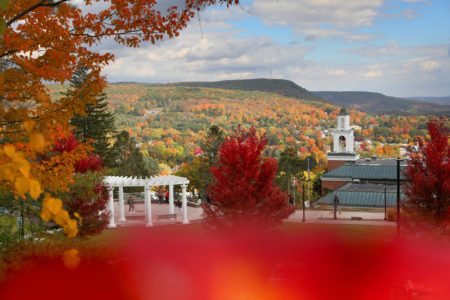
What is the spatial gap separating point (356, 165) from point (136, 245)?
28.5 m

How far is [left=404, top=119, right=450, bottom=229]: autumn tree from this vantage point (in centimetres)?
1867

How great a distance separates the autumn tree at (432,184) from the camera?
18.7 m

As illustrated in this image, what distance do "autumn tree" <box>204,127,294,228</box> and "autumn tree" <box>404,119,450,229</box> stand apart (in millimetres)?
5103

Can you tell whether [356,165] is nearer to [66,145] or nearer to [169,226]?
[169,226]

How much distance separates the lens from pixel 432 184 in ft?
61.7

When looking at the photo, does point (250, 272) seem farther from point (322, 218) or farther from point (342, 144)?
point (342, 144)

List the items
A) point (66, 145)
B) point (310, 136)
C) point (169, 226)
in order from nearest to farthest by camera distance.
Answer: point (66, 145), point (169, 226), point (310, 136)

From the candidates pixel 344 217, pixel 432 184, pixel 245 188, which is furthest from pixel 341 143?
pixel 245 188

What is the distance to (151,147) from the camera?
363 feet

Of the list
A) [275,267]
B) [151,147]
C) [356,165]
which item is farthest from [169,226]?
[151,147]

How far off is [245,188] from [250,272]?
3.88 m

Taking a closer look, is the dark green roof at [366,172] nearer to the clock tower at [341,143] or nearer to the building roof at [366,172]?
the building roof at [366,172]

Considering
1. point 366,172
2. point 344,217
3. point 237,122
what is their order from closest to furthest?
1. point 344,217
2. point 366,172
3. point 237,122

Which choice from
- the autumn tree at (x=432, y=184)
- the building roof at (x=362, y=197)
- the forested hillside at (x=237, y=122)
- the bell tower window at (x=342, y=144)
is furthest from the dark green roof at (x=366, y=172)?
the forested hillside at (x=237, y=122)
